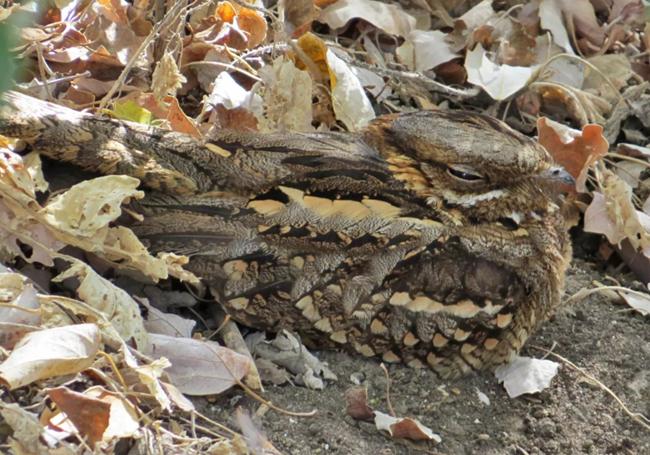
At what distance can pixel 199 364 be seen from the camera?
246 cm

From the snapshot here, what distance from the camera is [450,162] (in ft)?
9.04

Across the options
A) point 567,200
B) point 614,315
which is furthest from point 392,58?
point 614,315

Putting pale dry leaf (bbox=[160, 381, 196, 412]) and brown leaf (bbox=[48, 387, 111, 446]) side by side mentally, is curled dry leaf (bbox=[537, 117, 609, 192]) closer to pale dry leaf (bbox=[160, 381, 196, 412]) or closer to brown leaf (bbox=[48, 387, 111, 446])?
pale dry leaf (bbox=[160, 381, 196, 412])

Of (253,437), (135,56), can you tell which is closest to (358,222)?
(253,437)

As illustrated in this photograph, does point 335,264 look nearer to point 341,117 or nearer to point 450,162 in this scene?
point 450,162

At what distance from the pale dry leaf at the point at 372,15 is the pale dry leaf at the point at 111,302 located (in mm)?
1915

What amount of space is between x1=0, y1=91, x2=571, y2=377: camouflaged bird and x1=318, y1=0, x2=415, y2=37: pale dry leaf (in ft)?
3.91

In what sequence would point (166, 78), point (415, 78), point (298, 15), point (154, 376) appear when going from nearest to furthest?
1. point (154, 376)
2. point (166, 78)
3. point (415, 78)
4. point (298, 15)

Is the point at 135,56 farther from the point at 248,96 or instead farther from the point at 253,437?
the point at 253,437

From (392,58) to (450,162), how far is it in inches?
55.8

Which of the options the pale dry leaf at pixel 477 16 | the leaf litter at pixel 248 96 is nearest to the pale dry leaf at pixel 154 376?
the leaf litter at pixel 248 96

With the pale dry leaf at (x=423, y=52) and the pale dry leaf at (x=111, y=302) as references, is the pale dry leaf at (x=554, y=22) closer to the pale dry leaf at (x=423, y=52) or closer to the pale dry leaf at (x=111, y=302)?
the pale dry leaf at (x=423, y=52)

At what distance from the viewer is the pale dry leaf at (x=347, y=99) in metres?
3.48

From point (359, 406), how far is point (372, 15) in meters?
2.06
